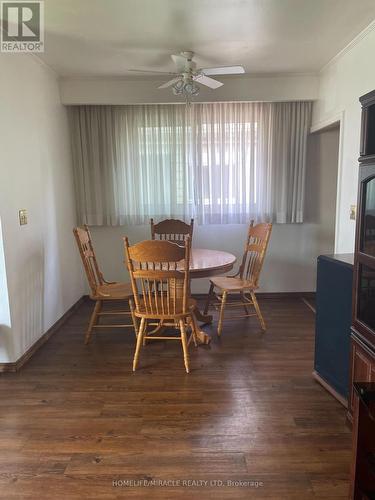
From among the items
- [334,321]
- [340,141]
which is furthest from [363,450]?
[340,141]

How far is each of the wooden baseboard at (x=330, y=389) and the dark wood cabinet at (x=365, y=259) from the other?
1.39 ft

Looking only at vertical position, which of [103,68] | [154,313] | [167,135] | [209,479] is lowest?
[209,479]

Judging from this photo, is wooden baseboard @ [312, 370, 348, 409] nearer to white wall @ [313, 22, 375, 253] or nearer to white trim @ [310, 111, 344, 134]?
white wall @ [313, 22, 375, 253]

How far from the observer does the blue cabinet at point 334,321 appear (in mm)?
2061

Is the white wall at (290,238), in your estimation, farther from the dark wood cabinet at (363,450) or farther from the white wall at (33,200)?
the dark wood cabinet at (363,450)

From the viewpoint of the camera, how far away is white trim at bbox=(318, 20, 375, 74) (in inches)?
100

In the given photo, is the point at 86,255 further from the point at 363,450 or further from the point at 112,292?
the point at 363,450

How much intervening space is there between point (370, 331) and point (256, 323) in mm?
1947

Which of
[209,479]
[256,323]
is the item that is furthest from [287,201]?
[209,479]

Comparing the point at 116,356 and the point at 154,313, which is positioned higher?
the point at 154,313

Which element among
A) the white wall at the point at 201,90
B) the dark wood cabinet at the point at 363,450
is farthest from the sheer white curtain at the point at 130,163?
the dark wood cabinet at the point at 363,450

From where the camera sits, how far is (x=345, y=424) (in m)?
2.00

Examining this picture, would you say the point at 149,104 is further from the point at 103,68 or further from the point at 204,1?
the point at 204,1

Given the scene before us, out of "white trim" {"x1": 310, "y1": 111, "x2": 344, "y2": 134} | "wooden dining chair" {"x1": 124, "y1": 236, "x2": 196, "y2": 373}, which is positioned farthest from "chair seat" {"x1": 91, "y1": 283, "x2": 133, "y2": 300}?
"white trim" {"x1": 310, "y1": 111, "x2": 344, "y2": 134}
